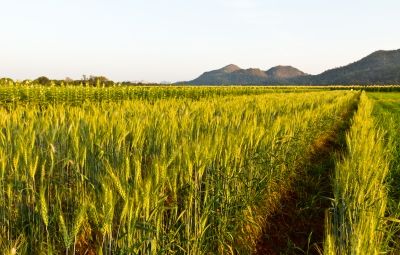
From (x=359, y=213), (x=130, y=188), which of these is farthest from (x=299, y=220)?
(x=130, y=188)

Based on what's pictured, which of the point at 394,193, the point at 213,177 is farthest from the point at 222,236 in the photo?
the point at 394,193

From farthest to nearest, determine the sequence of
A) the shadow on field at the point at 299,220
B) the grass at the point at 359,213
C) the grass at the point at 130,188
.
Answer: the shadow on field at the point at 299,220 → the grass at the point at 359,213 → the grass at the point at 130,188

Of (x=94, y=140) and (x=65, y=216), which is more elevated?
(x=94, y=140)

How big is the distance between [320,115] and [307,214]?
4.94m

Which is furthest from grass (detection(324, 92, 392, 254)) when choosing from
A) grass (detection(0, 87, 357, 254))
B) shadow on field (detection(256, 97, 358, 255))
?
grass (detection(0, 87, 357, 254))

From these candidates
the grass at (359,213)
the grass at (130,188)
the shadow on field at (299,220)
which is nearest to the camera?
the grass at (130,188)

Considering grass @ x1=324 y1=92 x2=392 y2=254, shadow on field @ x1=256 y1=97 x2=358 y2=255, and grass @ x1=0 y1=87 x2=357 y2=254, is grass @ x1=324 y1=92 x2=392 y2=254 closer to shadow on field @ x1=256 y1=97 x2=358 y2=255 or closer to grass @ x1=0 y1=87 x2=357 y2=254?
shadow on field @ x1=256 y1=97 x2=358 y2=255

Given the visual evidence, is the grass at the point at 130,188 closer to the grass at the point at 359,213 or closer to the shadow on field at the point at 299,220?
the shadow on field at the point at 299,220

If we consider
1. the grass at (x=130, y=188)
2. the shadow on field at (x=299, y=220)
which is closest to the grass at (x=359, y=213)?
the shadow on field at (x=299, y=220)

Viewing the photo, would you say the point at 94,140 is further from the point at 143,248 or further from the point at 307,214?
the point at 307,214

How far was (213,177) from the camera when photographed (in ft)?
10.6

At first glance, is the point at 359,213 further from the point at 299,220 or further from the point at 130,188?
the point at 130,188

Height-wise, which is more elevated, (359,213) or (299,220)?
(359,213)

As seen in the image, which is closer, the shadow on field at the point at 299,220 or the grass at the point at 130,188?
the grass at the point at 130,188
